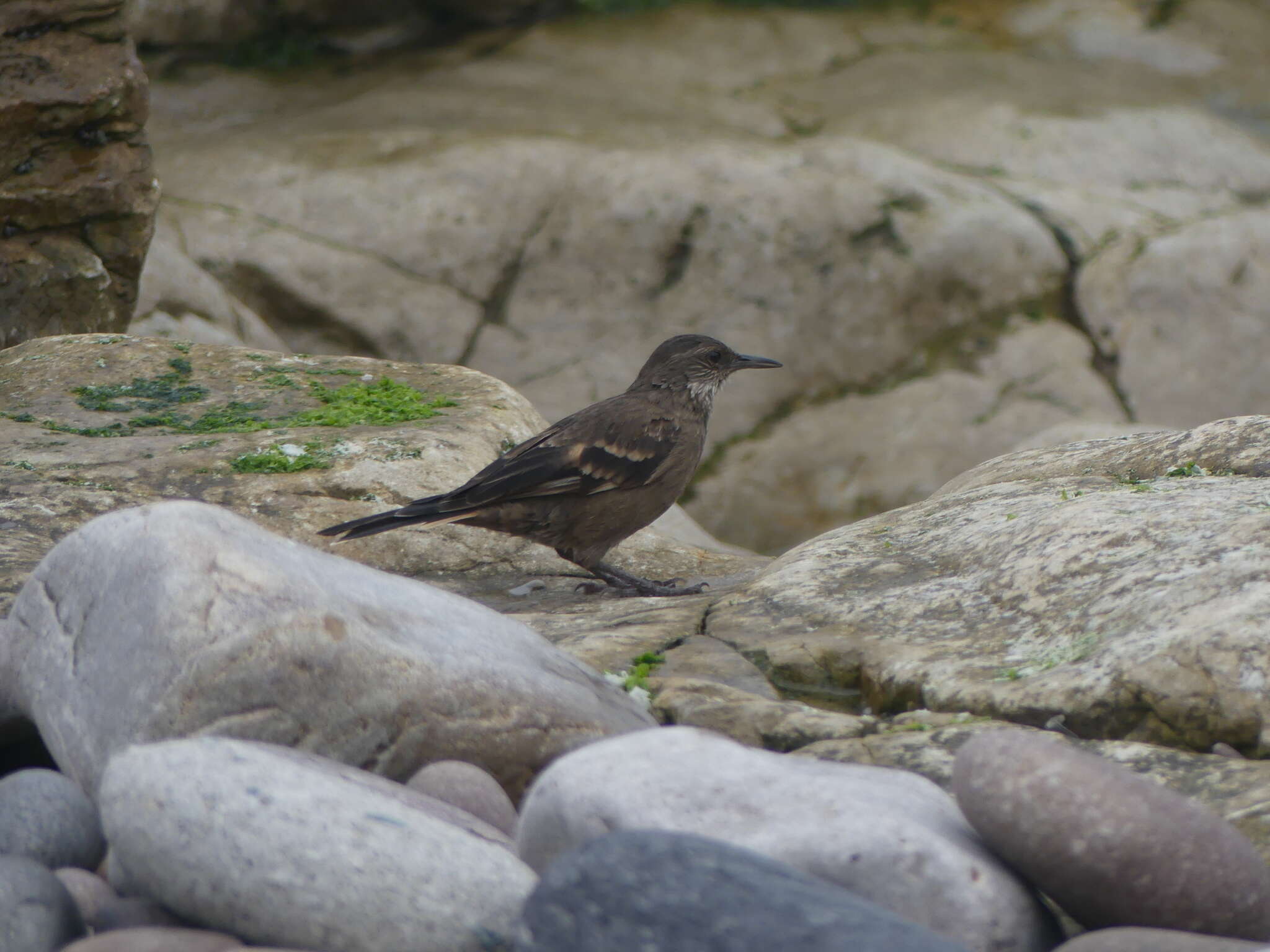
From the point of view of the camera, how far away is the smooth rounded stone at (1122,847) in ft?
7.46

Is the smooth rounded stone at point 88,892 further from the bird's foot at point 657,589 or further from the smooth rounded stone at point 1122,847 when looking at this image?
the bird's foot at point 657,589

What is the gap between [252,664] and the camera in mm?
2861

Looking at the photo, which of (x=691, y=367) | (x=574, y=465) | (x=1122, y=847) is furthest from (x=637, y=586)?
(x=1122, y=847)

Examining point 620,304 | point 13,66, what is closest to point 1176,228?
point 620,304

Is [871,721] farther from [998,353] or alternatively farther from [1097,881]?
[998,353]

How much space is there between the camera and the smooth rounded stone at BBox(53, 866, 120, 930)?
2.44 m

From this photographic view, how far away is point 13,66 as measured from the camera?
21.8ft

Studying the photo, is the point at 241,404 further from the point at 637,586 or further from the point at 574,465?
the point at 637,586

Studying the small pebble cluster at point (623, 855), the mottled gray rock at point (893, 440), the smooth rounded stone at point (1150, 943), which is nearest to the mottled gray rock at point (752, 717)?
the small pebble cluster at point (623, 855)

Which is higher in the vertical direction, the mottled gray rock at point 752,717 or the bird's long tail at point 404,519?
the mottled gray rock at point 752,717

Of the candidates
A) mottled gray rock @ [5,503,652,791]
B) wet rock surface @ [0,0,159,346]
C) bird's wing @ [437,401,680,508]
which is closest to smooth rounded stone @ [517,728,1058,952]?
mottled gray rock @ [5,503,652,791]

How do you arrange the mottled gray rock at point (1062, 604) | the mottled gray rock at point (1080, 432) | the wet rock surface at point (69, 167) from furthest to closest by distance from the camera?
1. the mottled gray rock at point (1080, 432)
2. the wet rock surface at point (69, 167)
3. the mottled gray rock at point (1062, 604)

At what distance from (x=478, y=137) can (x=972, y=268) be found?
456 cm

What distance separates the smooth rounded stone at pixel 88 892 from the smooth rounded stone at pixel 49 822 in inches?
3.6
